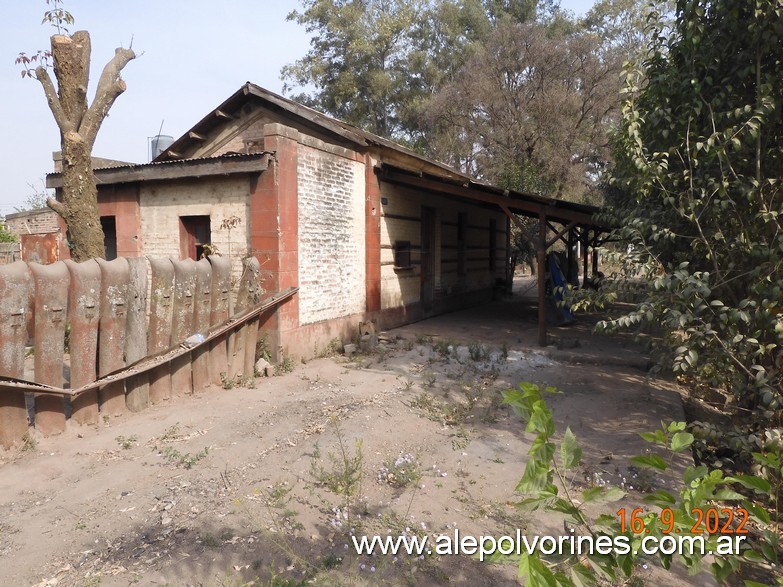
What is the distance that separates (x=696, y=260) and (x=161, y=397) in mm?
6140

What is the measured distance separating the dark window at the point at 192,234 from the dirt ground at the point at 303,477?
294 cm

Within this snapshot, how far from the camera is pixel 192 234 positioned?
28.9 feet

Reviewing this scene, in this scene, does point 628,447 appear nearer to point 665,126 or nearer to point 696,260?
point 696,260

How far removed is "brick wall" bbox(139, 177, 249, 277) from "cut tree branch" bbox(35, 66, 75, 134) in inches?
67.2

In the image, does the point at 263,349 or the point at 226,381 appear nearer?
the point at 226,381

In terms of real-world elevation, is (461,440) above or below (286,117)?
below

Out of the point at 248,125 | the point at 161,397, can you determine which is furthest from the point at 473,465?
the point at 248,125

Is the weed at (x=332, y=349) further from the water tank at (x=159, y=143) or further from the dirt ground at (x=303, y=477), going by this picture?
the water tank at (x=159, y=143)

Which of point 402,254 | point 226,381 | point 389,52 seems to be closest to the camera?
point 226,381

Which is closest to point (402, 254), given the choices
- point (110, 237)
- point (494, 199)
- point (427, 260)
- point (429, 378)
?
point (427, 260)

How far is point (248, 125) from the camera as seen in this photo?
10820mm

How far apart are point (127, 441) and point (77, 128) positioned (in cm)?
489

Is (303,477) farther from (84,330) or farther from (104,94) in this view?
(104,94)

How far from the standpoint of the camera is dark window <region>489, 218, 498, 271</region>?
16781mm
